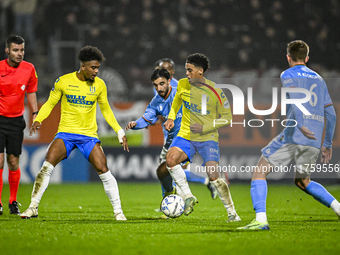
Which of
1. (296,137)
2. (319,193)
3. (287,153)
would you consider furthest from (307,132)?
(319,193)

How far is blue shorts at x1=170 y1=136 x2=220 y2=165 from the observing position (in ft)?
18.0

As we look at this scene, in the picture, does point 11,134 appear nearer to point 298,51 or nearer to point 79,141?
point 79,141

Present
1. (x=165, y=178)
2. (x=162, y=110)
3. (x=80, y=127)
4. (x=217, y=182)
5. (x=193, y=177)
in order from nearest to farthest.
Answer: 1. (x=217, y=182)
2. (x=80, y=127)
3. (x=165, y=178)
4. (x=162, y=110)
5. (x=193, y=177)

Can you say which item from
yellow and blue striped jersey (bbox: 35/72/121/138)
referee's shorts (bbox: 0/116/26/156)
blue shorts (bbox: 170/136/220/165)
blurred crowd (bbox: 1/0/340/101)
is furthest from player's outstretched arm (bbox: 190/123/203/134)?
blurred crowd (bbox: 1/0/340/101)

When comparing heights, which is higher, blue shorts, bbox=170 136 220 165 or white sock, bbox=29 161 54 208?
blue shorts, bbox=170 136 220 165

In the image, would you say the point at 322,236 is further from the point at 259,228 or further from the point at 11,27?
the point at 11,27

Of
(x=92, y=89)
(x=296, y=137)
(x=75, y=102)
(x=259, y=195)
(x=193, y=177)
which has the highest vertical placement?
(x=92, y=89)

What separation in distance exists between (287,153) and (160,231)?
60.2 inches

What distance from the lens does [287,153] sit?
4.80 metres

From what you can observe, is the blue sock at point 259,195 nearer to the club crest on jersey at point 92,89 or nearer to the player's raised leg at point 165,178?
the player's raised leg at point 165,178

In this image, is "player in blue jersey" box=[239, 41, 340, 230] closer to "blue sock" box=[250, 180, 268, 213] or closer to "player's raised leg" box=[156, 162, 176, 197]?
"blue sock" box=[250, 180, 268, 213]

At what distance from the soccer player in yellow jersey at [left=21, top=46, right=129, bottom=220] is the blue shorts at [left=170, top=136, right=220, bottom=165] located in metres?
0.67

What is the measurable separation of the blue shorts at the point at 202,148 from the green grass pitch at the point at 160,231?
78 centimetres

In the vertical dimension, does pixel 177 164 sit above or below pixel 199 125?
below
